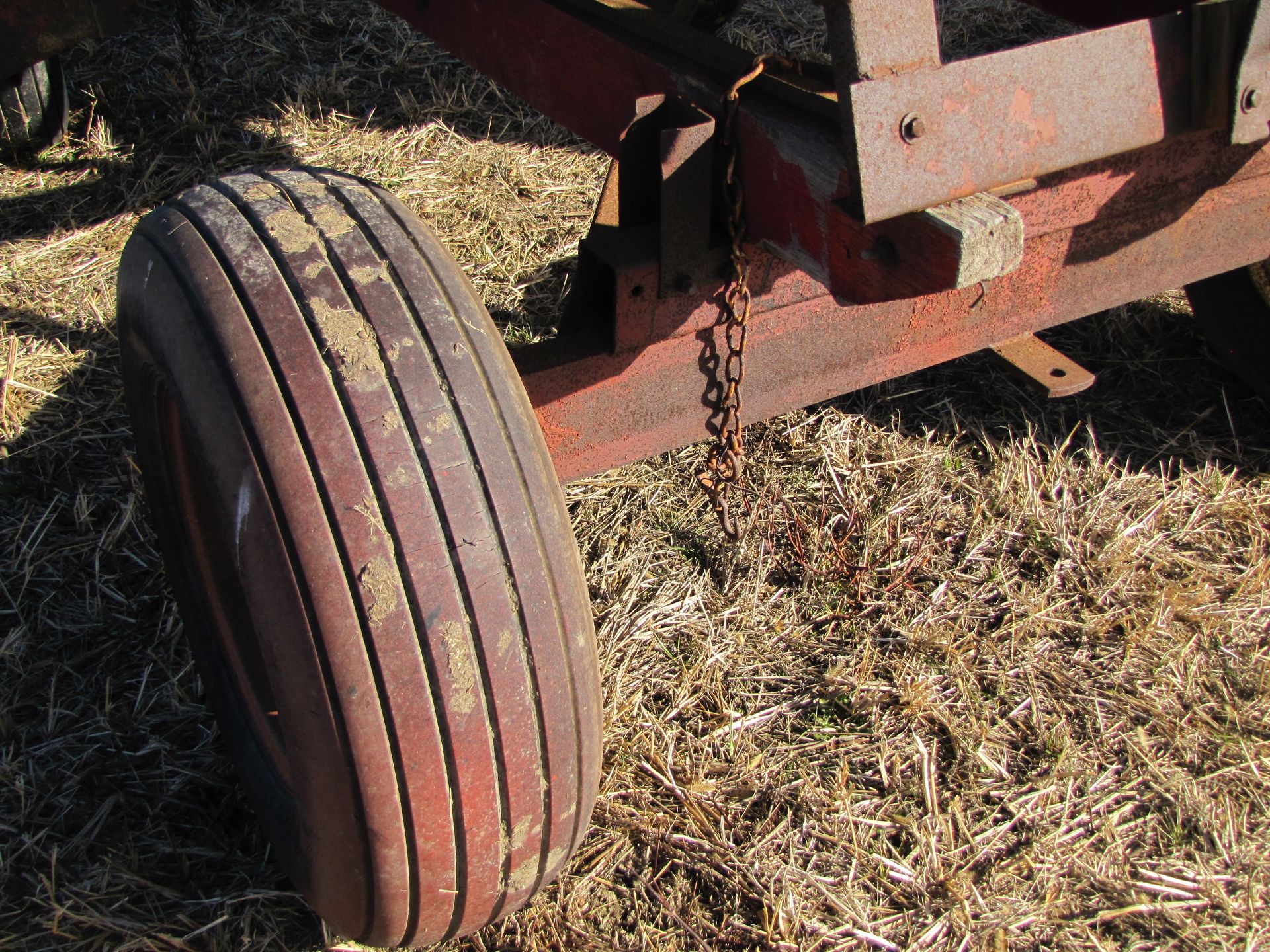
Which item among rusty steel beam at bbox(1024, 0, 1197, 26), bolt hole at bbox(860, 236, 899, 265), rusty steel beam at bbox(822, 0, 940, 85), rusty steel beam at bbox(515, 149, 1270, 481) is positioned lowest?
rusty steel beam at bbox(515, 149, 1270, 481)

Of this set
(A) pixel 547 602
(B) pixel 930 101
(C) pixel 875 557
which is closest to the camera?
(B) pixel 930 101

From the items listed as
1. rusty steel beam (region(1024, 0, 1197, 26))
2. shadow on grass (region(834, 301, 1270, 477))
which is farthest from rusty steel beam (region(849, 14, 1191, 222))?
shadow on grass (region(834, 301, 1270, 477))

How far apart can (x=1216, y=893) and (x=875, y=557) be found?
937 millimetres

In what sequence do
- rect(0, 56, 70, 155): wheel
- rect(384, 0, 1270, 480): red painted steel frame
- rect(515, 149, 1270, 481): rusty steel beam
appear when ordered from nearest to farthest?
rect(384, 0, 1270, 480): red painted steel frame < rect(515, 149, 1270, 481): rusty steel beam < rect(0, 56, 70, 155): wheel

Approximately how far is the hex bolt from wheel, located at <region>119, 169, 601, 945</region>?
56 centimetres

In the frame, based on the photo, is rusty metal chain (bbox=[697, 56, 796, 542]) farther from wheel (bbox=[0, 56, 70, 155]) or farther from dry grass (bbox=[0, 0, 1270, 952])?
wheel (bbox=[0, 56, 70, 155])

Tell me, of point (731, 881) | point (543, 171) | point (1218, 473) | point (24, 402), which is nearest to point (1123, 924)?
point (731, 881)

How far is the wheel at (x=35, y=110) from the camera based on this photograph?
3590mm

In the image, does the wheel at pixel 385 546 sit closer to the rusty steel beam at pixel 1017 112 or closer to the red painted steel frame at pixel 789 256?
the red painted steel frame at pixel 789 256

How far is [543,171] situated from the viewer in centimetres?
390

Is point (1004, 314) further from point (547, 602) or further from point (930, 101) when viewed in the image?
point (547, 602)

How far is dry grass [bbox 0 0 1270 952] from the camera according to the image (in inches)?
70.5

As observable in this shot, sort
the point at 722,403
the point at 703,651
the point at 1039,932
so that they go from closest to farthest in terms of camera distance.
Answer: the point at 1039,932 < the point at 722,403 < the point at 703,651

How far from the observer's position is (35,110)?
12.0ft
